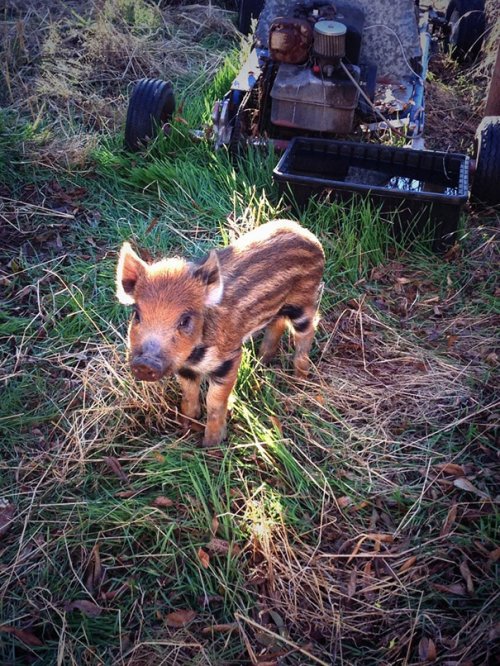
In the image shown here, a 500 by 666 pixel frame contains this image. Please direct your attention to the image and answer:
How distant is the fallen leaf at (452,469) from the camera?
133 inches

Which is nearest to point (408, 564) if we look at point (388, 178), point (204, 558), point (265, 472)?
point (265, 472)

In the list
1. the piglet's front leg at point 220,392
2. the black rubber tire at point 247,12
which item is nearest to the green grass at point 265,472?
the piglet's front leg at point 220,392

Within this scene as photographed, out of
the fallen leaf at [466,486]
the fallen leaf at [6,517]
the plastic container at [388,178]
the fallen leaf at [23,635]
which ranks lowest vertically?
the fallen leaf at [23,635]

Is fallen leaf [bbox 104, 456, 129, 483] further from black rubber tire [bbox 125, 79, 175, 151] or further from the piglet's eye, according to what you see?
black rubber tire [bbox 125, 79, 175, 151]

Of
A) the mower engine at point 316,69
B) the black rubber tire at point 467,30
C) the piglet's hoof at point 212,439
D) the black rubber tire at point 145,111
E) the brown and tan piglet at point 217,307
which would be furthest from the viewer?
the black rubber tire at point 467,30

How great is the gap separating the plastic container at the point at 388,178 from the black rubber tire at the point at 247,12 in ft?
10.5

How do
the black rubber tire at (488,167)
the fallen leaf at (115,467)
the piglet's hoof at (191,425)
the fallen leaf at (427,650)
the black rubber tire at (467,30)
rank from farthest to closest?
the black rubber tire at (467,30)
the black rubber tire at (488,167)
the piglet's hoof at (191,425)
the fallen leaf at (115,467)
the fallen leaf at (427,650)

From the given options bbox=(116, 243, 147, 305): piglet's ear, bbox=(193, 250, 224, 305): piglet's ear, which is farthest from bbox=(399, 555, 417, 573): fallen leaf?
bbox=(116, 243, 147, 305): piglet's ear

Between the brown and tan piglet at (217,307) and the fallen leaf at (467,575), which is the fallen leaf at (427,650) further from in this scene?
the brown and tan piglet at (217,307)

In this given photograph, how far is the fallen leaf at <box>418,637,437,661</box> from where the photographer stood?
2.74 meters

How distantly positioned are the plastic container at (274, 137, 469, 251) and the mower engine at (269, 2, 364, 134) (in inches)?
9.4

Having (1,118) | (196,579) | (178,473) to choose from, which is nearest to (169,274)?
(178,473)

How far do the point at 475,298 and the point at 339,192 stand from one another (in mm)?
1153

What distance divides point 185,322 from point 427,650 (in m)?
1.66
